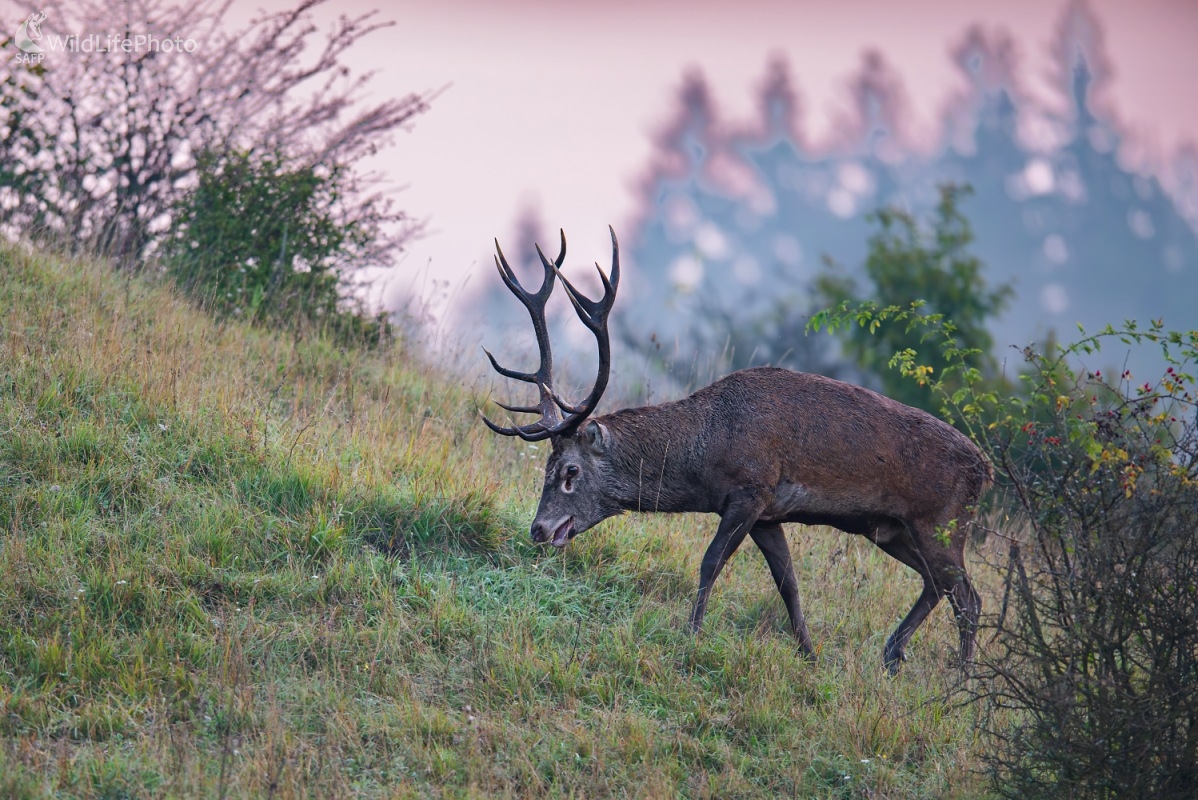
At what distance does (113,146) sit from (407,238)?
356cm

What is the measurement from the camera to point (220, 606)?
24.4 ft

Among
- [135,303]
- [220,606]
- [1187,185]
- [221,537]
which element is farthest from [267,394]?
[1187,185]

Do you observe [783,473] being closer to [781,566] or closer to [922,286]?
[781,566]

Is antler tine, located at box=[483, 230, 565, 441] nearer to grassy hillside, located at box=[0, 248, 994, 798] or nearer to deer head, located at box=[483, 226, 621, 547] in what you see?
deer head, located at box=[483, 226, 621, 547]

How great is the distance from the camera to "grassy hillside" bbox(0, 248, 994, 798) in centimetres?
620

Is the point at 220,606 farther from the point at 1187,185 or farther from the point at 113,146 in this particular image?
the point at 1187,185

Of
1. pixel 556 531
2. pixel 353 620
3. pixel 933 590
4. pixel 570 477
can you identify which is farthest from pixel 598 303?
pixel 933 590

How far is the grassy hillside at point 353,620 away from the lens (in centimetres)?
620

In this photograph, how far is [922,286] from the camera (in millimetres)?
26781

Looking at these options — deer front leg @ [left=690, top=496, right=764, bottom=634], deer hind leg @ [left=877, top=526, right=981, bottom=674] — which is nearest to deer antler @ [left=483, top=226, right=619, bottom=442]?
deer front leg @ [left=690, top=496, right=764, bottom=634]

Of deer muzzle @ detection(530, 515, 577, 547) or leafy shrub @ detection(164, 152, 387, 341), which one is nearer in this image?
deer muzzle @ detection(530, 515, 577, 547)

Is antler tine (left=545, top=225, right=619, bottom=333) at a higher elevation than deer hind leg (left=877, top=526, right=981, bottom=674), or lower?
higher

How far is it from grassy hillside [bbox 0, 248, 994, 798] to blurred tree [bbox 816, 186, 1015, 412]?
15268mm

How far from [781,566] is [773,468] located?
866mm
